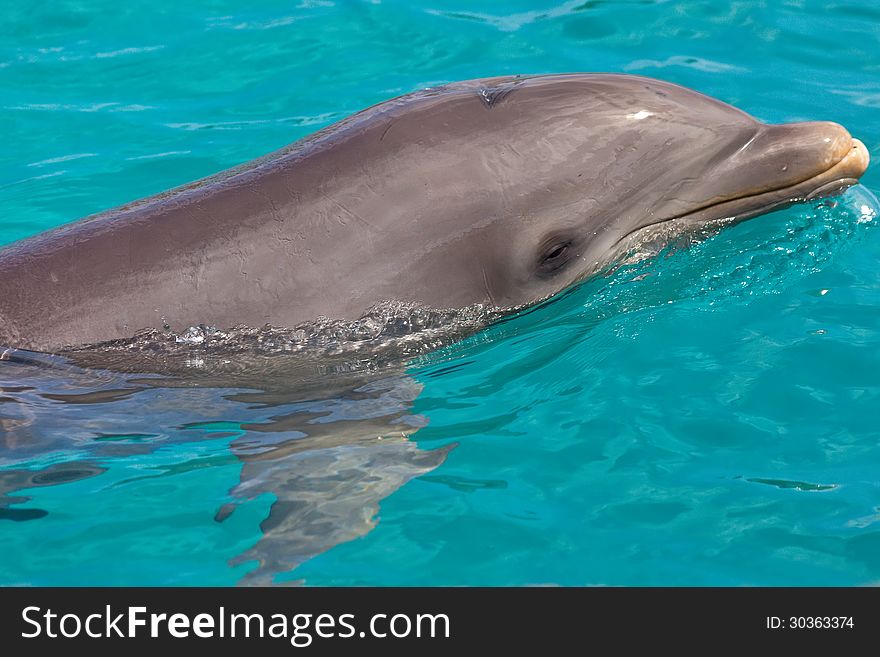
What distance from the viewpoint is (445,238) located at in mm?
6973

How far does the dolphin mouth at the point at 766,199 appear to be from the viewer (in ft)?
24.2

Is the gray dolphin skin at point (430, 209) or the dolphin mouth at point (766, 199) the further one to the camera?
the dolphin mouth at point (766, 199)

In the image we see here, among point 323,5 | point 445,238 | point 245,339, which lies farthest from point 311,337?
point 323,5

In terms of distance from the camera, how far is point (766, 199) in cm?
745

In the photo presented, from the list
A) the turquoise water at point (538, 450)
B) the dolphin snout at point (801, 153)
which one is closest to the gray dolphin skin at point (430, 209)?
the dolphin snout at point (801, 153)

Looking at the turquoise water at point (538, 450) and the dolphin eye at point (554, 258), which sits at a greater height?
the dolphin eye at point (554, 258)

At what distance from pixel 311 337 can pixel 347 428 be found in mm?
588

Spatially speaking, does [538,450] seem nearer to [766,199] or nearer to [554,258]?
[554,258]

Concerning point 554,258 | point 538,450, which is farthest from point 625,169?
point 538,450

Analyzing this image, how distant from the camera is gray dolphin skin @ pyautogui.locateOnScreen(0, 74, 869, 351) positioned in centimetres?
673

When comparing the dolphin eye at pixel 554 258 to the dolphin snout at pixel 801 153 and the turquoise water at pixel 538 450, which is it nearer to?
the turquoise water at pixel 538 450

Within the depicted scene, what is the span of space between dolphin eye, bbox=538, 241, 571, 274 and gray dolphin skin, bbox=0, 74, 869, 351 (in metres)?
0.01

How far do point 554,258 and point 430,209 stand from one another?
887 mm

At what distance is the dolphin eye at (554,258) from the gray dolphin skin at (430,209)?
13 mm
